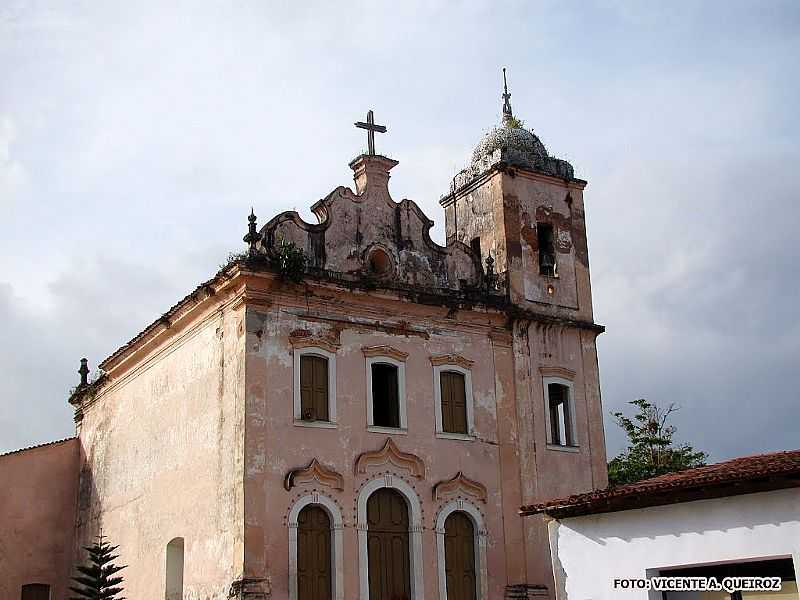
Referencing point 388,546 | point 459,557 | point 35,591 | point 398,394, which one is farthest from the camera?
point 35,591

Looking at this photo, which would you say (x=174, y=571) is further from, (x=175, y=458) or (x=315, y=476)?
(x=315, y=476)

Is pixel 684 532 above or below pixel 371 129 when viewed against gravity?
below

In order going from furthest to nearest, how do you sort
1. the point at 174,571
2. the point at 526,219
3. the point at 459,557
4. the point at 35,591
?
the point at 35,591, the point at 526,219, the point at 174,571, the point at 459,557

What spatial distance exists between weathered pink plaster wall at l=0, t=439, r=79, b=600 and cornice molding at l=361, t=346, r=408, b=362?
1058 cm

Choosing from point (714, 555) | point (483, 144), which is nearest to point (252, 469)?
point (714, 555)

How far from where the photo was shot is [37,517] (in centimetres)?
2670

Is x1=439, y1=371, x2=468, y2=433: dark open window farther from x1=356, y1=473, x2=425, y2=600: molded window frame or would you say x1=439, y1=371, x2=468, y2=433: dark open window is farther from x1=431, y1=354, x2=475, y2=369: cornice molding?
x1=356, y1=473, x2=425, y2=600: molded window frame

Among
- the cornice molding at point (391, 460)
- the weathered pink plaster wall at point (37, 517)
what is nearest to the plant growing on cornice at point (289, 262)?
the cornice molding at point (391, 460)

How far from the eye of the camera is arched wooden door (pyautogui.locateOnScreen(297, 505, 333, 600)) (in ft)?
63.9

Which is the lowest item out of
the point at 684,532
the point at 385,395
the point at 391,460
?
the point at 684,532

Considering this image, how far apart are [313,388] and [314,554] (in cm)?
324

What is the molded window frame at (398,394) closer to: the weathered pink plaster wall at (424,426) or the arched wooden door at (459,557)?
the weathered pink plaster wall at (424,426)

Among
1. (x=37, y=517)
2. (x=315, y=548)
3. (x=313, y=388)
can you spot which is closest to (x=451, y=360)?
(x=313, y=388)

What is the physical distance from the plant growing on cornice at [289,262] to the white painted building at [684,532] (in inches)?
278
